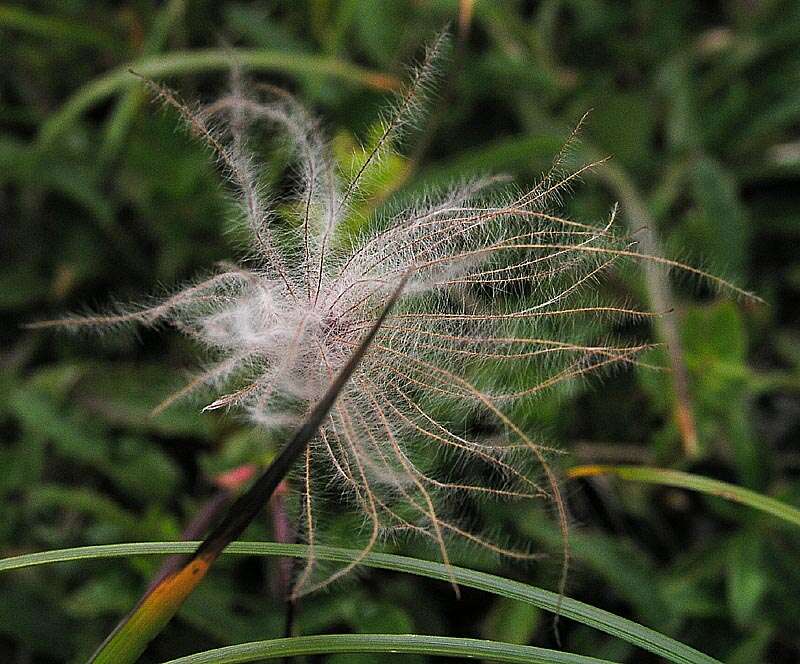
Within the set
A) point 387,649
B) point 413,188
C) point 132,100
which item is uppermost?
point 132,100

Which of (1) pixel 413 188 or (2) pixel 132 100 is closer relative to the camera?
(1) pixel 413 188

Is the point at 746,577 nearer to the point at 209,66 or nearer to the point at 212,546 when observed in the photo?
the point at 212,546

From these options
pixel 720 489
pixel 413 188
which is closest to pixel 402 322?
pixel 720 489

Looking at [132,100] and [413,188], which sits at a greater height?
[132,100]

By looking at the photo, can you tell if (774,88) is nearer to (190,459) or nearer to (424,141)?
(424,141)

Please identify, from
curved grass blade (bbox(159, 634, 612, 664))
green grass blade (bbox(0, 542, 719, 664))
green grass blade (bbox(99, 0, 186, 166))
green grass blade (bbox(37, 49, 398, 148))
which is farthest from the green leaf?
green grass blade (bbox(99, 0, 186, 166))

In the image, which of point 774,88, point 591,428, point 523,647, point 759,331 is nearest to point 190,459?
point 591,428

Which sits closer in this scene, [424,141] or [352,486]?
[352,486]
